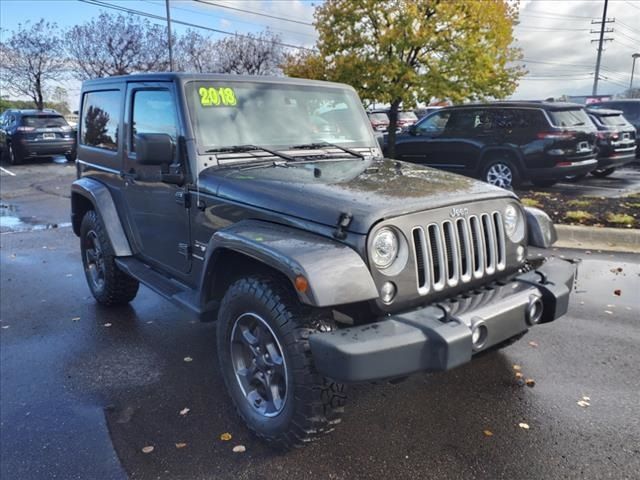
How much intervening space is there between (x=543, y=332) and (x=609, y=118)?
10147mm

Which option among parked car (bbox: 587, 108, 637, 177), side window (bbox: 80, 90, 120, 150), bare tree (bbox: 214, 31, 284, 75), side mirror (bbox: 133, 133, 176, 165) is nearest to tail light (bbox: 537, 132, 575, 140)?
parked car (bbox: 587, 108, 637, 177)

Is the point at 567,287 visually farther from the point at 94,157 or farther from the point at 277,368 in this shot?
the point at 94,157

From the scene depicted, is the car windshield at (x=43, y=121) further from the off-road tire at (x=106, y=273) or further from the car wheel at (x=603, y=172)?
the car wheel at (x=603, y=172)

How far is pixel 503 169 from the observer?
33.7 ft

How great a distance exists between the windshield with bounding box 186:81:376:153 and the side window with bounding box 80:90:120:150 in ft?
4.32

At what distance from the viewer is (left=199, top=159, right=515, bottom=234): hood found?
2609 mm

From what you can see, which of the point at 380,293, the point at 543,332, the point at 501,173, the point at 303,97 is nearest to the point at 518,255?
the point at 380,293

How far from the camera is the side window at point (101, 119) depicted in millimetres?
4473

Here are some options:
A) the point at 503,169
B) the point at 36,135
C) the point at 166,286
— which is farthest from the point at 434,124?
the point at 36,135

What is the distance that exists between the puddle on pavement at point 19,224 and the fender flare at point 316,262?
7.19m

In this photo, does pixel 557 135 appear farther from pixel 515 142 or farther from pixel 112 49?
pixel 112 49

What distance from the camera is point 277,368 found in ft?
8.96

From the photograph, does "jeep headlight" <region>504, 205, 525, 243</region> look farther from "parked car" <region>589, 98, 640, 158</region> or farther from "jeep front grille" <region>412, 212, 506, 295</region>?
"parked car" <region>589, 98, 640, 158</region>

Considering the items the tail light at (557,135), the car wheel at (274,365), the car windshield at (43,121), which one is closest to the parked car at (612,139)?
the tail light at (557,135)
